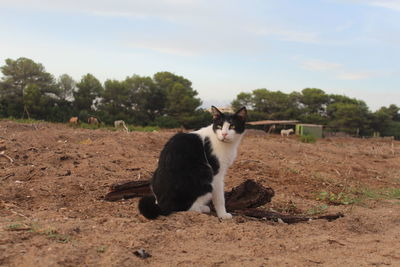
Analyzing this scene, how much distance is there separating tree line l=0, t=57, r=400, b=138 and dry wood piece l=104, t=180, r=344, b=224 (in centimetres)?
1022

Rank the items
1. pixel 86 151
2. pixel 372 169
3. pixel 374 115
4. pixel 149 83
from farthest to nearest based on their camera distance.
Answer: pixel 374 115 < pixel 149 83 < pixel 372 169 < pixel 86 151

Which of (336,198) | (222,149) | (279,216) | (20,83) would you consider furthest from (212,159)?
(20,83)

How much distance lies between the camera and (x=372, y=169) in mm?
8836

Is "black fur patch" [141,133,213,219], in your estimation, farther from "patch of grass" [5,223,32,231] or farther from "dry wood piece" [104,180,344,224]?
"patch of grass" [5,223,32,231]

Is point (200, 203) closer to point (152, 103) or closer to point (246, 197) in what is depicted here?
point (246, 197)

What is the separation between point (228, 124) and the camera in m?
4.38

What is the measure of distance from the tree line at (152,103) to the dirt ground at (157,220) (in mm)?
8257

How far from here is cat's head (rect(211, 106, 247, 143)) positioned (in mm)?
4284

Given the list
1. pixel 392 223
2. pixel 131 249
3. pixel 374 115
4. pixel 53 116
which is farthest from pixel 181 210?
pixel 374 115

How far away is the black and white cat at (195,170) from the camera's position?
157 inches

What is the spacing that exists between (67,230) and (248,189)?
2116mm

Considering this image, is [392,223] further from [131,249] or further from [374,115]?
[374,115]

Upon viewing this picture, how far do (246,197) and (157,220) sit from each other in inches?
49.6

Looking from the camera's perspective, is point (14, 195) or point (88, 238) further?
point (14, 195)
